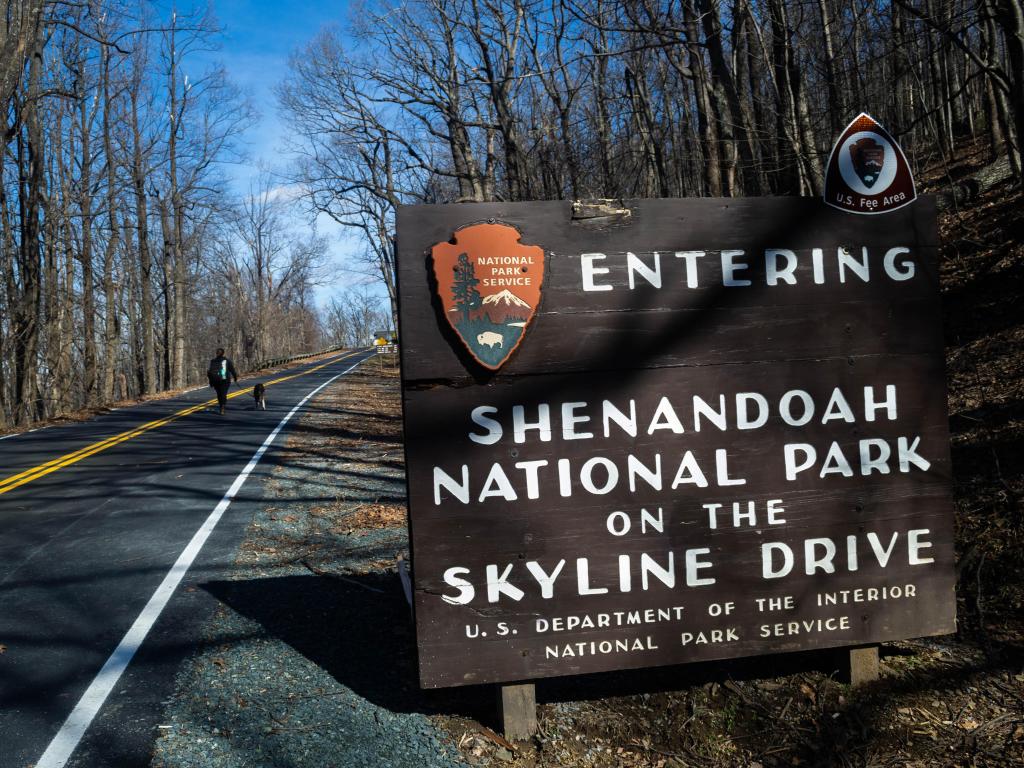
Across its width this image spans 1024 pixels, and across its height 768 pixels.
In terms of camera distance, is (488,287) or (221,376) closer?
(488,287)

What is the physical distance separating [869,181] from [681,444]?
1652 mm

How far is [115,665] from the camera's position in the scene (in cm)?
457

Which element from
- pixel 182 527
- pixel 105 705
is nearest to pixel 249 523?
pixel 182 527

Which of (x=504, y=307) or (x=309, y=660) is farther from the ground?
(x=504, y=307)

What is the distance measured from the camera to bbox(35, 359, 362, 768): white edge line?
3.66 metres

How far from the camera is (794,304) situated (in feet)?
12.7

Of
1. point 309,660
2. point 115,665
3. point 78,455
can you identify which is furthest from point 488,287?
point 78,455

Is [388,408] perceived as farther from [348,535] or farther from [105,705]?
[105,705]

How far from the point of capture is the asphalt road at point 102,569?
396cm

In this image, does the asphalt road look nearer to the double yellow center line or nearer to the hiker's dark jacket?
the double yellow center line

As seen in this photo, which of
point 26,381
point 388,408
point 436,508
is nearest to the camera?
point 436,508

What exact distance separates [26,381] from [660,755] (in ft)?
82.3

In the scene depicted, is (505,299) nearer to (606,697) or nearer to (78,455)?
(606,697)

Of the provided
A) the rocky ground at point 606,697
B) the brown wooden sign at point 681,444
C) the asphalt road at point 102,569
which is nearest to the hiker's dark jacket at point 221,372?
the asphalt road at point 102,569
